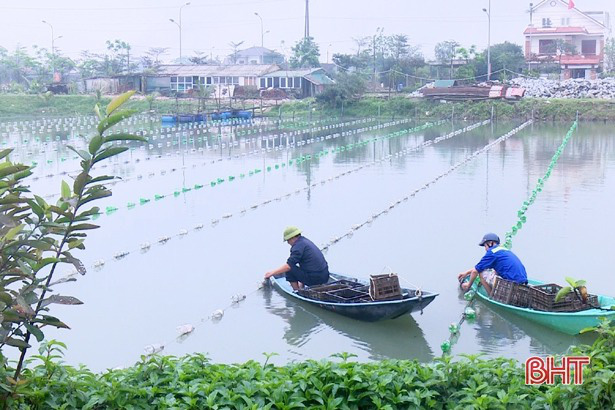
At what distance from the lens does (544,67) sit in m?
54.7

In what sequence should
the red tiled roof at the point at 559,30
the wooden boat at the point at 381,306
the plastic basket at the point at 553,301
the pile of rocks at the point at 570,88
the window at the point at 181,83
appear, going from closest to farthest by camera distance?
the plastic basket at the point at 553,301, the wooden boat at the point at 381,306, the pile of rocks at the point at 570,88, the red tiled roof at the point at 559,30, the window at the point at 181,83

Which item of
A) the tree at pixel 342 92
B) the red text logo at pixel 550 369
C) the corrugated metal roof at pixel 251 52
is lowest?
the red text logo at pixel 550 369

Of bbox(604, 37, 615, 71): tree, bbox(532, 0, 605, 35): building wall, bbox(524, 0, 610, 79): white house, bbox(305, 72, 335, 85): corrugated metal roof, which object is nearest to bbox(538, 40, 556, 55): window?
bbox(524, 0, 610, 79): white house

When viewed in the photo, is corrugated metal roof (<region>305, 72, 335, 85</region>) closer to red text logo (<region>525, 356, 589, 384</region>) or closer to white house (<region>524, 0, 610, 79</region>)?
white house (<region>524, 0, 610, 79</region>)

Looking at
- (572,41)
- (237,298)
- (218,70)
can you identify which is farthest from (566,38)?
(237,298)

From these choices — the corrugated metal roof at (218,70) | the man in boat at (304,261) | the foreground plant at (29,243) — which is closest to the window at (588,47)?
the corrugated metal roof at (218,70)

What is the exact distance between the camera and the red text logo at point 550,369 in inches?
183

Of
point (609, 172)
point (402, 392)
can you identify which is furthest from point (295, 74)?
point (402, 392)

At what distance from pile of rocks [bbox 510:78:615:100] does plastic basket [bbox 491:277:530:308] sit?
3652cm

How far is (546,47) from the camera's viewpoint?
58.2 meters

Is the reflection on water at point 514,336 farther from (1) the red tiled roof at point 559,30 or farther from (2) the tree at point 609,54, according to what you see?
(2) the tree at point 609,54

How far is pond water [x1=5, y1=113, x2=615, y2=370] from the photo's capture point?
29.9 feet

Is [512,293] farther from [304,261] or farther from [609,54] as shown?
[609,54]

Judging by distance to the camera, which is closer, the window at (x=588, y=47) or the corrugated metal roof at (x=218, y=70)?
the corrugated metal roof at (x=218, y=70)
